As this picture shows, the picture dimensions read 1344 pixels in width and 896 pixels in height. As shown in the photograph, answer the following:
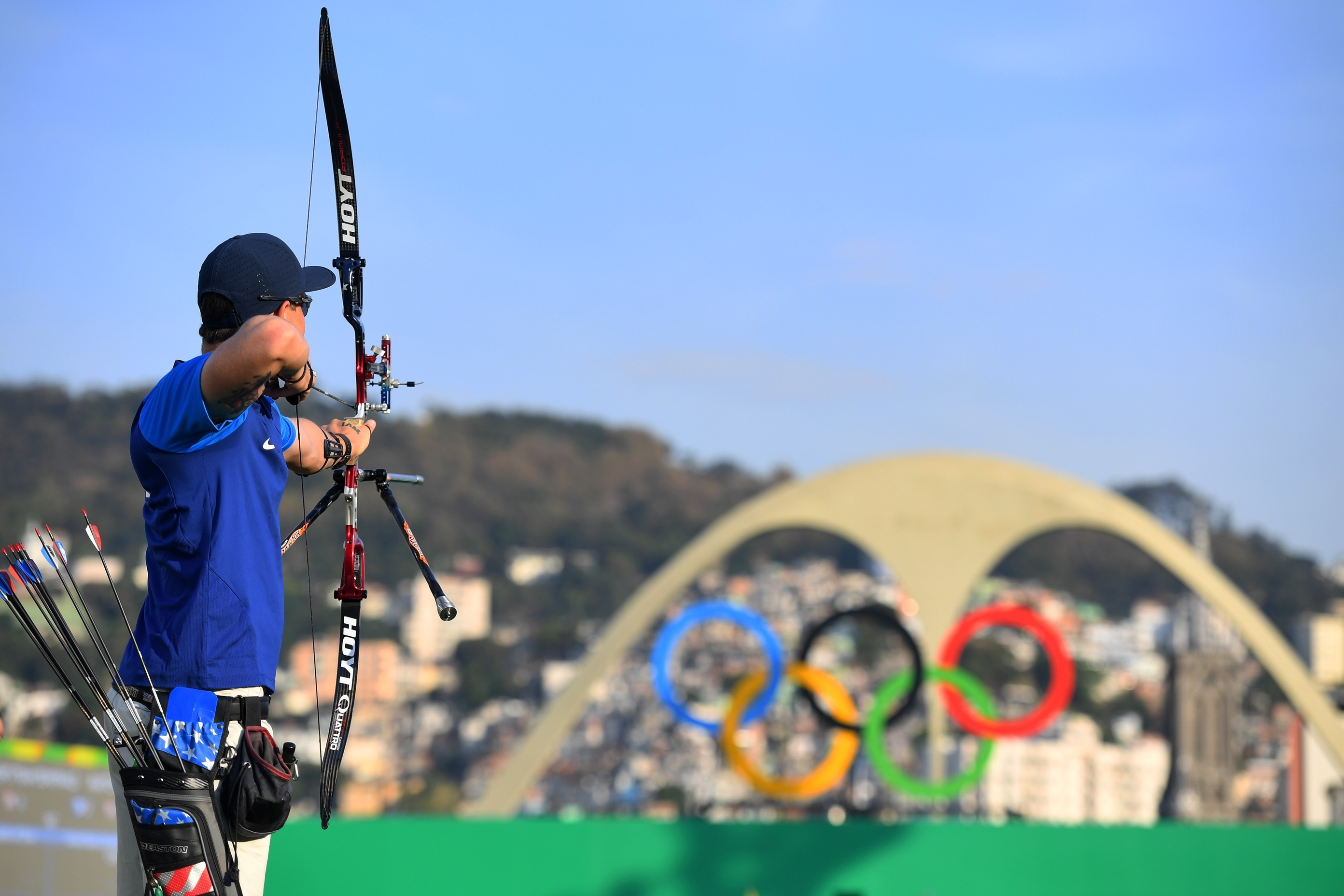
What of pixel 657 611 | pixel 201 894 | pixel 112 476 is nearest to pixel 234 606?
pixel 201 894

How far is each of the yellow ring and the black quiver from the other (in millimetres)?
11779

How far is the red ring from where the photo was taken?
1512cm

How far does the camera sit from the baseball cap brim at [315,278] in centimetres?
278

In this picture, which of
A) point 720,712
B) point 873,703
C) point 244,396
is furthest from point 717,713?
point 244,396

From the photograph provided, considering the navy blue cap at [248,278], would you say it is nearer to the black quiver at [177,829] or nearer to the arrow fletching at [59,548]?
the arrow fletching at [59,548]

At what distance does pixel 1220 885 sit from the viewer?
26.7ft

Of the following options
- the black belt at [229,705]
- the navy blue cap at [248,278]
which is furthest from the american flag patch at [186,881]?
the navy blue cap at [248,278]

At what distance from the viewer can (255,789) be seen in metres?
2.60

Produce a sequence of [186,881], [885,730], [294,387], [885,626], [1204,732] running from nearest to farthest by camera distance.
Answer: [186,881]
[294,387]
[885,730]
[885,626]
[1204,732]

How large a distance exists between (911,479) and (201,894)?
66.8ft

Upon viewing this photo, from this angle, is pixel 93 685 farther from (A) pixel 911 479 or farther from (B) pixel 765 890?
(A) pixel 911 479

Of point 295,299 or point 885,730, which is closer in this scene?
point 295,299

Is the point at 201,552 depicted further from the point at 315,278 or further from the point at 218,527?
the point at 315,278

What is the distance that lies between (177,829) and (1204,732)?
36839 millimetres
